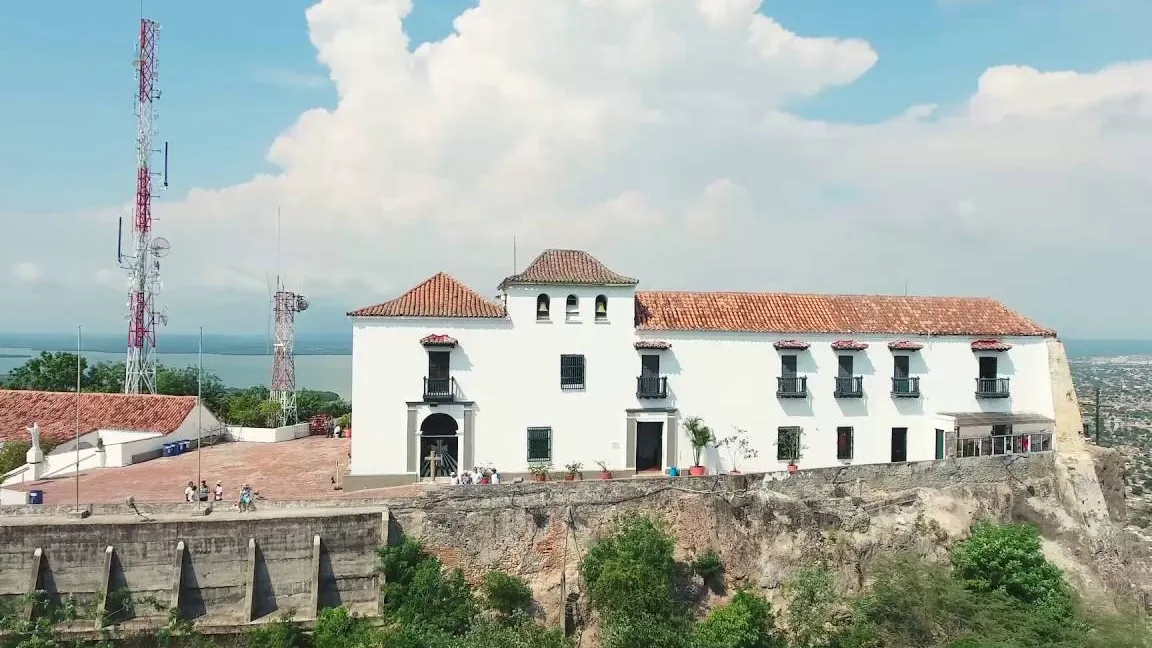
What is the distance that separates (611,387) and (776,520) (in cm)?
665

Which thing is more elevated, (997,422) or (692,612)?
(997,422)

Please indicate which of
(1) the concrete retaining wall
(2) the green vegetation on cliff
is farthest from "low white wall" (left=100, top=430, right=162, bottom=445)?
(2) the green vegetation on cliff

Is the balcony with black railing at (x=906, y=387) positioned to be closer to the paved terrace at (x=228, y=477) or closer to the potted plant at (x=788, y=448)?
the potted plant at (x=788, y=448)

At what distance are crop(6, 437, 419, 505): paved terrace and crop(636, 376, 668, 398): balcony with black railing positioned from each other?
8.04 m

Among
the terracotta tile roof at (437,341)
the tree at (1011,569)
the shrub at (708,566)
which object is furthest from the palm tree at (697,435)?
the terracotta tile roof at (437,341)

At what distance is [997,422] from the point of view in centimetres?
2533

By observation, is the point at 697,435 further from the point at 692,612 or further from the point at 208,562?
the point at 208,562

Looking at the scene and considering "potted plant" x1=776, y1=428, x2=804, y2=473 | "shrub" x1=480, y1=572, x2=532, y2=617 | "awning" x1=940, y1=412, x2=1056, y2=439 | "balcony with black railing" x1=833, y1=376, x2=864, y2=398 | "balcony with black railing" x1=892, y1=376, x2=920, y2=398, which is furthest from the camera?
"balcony with black railing" x1=892, y1=376, x2=920, y2=398

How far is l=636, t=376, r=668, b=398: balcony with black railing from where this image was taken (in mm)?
23516

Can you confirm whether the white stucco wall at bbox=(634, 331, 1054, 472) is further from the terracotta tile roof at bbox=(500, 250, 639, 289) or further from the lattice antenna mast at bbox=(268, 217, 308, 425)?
the lattice antenna mast at bbox=(268, 217, 308, 425)

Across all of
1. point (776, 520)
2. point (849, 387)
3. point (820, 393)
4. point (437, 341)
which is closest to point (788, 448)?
point (820, 393)

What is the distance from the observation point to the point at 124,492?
2108 centimetres

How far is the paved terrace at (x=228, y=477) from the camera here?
20812 mm

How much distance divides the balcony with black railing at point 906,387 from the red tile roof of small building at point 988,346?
8.55 ft
